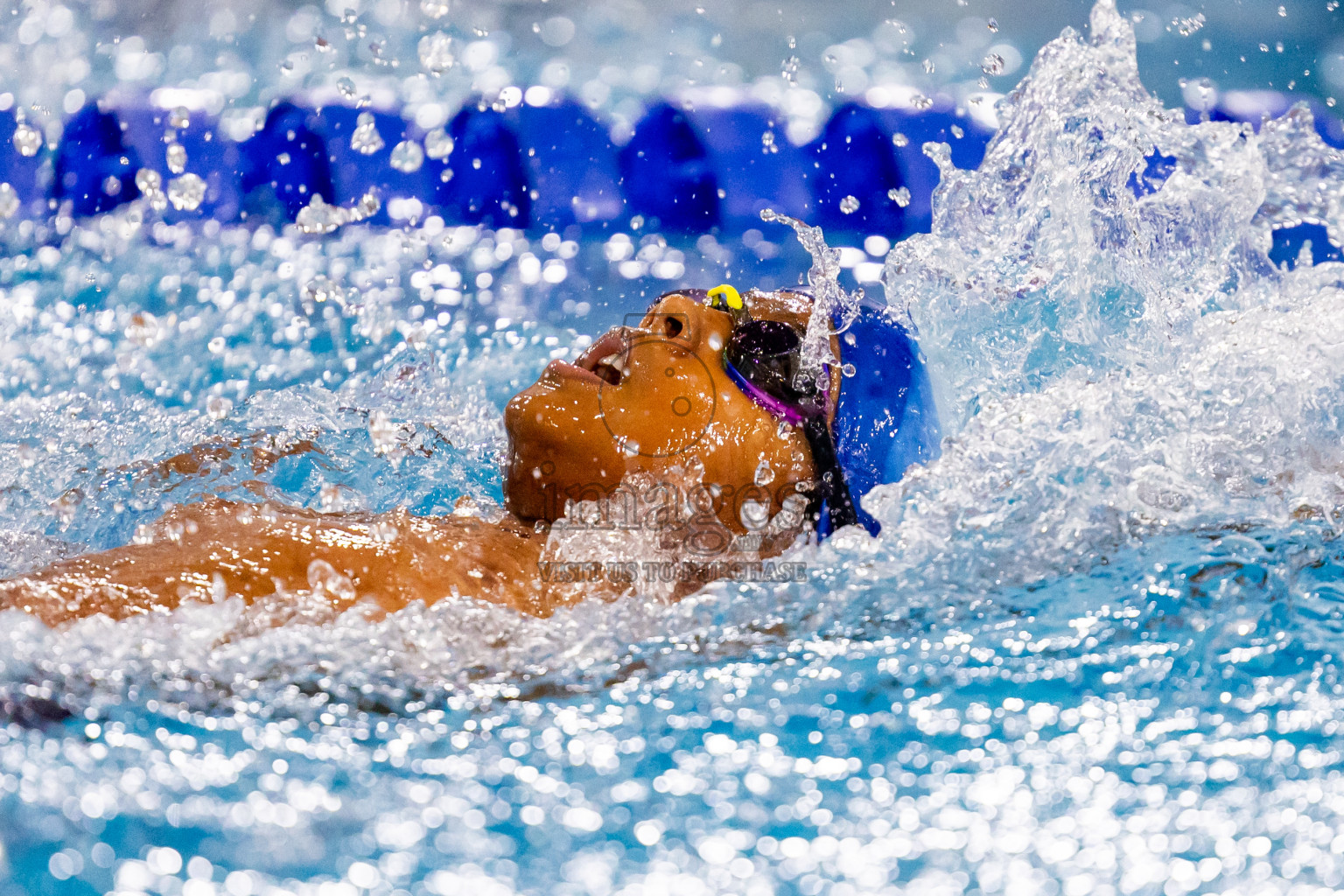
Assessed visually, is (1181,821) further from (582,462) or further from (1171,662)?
(582,462)

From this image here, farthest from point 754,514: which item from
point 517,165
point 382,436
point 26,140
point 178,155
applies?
point 26,140

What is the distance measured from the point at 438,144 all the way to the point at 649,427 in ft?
11.9

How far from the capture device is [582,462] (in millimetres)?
1427

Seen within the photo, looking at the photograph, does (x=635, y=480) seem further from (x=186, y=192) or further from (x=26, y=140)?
(x=26, y=140)

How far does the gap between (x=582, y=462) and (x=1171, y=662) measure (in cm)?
74

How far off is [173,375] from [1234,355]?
9.18 feet

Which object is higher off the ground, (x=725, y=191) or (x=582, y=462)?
(x=725, y=191)

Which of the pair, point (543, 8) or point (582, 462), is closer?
point (582, 462)

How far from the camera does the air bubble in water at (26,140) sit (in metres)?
4.35

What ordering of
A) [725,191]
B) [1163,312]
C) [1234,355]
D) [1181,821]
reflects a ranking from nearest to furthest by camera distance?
[1181,821], [1234,355], [1163,312], [725,191]

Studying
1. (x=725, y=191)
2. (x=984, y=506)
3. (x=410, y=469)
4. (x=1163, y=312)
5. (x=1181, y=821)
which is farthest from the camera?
(x=725, y=191)

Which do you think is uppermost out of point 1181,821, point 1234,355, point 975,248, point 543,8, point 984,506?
point 543,8

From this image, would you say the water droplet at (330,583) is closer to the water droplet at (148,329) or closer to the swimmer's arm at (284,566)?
the swimmer's arm at (284,566)

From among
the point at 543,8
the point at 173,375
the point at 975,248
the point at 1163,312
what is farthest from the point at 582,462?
the point at 543,8
